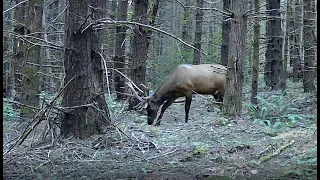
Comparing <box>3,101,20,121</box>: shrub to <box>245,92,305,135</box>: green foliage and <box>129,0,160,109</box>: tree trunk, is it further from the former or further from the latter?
<box>245,92,305,135</box>: green foliage

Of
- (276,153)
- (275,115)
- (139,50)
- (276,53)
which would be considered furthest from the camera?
(276,53)

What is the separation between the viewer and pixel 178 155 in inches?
277

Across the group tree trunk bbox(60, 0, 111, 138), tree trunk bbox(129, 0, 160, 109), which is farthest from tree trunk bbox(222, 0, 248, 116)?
tree trunk bbox(129, 0, 160, 109)

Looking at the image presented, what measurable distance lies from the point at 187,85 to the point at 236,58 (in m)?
2.94

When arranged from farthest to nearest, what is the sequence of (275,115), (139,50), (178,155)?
1. (139,50)
2. (275,115)
3. (178,155)

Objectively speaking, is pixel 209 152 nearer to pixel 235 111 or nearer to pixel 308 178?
pixel 308 178

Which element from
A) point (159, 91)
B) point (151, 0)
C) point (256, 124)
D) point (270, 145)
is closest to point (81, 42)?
point (270, 145)

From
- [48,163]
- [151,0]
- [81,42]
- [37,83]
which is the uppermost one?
[151,0]

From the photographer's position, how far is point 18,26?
11.3 metres

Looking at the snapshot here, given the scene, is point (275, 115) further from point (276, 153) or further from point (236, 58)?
point (276, 153)

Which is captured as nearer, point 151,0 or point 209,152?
point 209,152

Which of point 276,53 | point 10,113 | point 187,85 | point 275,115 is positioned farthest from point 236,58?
point 276,53

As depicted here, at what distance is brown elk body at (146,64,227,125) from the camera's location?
12531 millimetres

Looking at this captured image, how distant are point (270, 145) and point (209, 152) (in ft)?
2.87
